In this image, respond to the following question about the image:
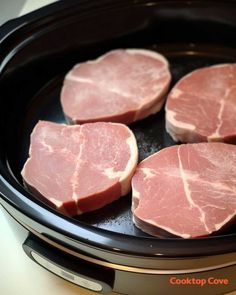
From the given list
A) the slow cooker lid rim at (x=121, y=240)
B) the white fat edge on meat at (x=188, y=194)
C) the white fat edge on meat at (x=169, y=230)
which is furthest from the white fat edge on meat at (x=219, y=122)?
the slow cooker lid rim at (x=121, y=240)

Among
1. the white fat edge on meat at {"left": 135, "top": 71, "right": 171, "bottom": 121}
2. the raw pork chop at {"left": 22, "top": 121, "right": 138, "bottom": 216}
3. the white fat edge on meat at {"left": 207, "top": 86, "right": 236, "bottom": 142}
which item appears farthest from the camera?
the white fat edge on meat at {"left": 135, "top": 71, "right": 171, "bottom": 121}

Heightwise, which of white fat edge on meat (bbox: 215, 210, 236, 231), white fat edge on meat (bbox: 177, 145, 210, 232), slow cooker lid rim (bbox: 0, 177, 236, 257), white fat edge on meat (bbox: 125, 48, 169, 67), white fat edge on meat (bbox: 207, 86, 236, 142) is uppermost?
slow cooker lid rim (bbox: 0, 177, 236, 257)

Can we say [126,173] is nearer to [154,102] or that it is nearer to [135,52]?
[154,102]

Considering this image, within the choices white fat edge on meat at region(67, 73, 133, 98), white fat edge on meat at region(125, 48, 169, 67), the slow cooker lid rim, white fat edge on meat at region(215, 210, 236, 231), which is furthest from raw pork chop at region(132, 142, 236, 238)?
white fat edge on meat at region(125, 48, 169, 67)

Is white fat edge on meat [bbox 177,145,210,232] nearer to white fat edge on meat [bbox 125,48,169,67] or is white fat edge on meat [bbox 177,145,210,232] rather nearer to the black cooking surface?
the black cooking surface

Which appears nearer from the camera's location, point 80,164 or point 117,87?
point 80,164

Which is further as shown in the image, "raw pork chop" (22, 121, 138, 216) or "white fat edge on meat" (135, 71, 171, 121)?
"white fat edge on meat" (135, 71, 171, 121)

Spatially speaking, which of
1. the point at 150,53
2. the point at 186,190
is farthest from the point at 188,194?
the point at 150,53

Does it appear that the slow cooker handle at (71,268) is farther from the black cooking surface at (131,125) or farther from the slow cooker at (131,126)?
the black cooking surface at (131,125)
